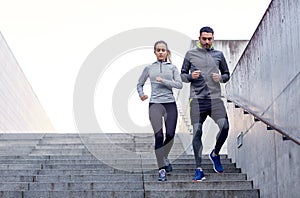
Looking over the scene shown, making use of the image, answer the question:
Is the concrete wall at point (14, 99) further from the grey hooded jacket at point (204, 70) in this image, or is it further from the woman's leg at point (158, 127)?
the grey hooded jacket at point (204, 70)

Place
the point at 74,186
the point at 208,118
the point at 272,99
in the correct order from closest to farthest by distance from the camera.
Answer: the point at 272,99
the point at 74,186
the point at 208,118

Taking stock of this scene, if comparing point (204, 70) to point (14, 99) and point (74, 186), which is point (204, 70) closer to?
point (74, 186)

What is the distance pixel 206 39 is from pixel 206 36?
0.14 feet

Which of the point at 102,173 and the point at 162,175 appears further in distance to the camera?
the point at 102,173

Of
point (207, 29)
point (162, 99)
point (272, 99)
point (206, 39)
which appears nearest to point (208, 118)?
point (162, 99)

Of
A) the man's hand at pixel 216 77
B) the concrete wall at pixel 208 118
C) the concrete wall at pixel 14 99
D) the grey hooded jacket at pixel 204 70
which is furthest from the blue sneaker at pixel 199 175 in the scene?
the concrete wall at pixel 14 99

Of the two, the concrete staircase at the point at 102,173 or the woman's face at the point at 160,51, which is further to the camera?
the woman's face at the point at 160,51

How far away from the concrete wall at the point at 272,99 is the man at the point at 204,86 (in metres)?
0.36

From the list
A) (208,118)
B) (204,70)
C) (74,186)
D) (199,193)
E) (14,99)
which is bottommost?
(199,193)

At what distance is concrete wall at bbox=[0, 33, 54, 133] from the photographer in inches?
546

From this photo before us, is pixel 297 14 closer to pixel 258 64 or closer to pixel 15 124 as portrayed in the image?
pixel 258 64

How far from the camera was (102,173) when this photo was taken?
695 centimetres

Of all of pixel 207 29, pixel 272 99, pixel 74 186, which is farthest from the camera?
pixel 207 29

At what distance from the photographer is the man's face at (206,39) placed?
20.4ft
